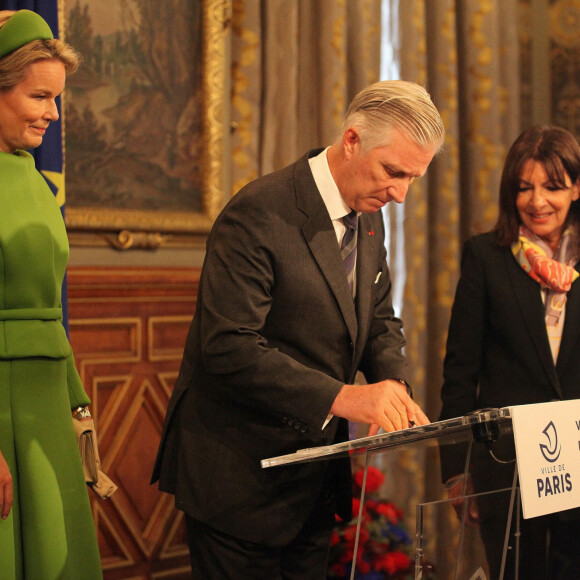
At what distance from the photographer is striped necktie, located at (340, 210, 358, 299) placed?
200 centimetres

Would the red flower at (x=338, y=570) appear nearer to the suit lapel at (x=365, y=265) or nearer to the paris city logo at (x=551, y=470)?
the suit lapel at (x=365, y=265)

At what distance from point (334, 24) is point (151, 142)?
3.36 ft

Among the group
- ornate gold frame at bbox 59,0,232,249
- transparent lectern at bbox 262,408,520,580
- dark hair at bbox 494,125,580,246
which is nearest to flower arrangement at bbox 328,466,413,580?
transparent lectern at bbox 262,408,520,580

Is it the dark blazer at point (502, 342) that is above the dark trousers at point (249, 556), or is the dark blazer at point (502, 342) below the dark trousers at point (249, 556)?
above

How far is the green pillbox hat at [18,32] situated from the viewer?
181 centimetres

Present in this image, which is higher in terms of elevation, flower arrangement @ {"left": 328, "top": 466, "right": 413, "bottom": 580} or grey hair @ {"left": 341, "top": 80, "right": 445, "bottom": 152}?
grey hair @ {"left": 341, "top": 80, "right": 445, "bottom": 152}

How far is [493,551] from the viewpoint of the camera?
1698 millimetres

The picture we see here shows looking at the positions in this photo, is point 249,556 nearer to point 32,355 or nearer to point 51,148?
point 32,355

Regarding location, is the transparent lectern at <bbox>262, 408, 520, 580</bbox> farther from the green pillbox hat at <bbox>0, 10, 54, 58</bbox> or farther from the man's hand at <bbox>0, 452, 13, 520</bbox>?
the green pillbox hat at <bbox>0, 10, 54, 58</bbox>

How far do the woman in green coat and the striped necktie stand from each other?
69 cm

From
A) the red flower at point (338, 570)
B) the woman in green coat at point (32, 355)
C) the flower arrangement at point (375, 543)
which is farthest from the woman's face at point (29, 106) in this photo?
the red flower at point (338, 570)

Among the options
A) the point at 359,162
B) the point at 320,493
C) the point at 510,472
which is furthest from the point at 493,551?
the point at 359,162

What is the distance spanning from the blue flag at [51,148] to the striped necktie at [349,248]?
3.11 ft

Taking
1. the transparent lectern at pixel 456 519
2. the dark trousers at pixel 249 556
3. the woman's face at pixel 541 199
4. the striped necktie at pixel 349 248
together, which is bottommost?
the dark trousers at pixel 249 556
